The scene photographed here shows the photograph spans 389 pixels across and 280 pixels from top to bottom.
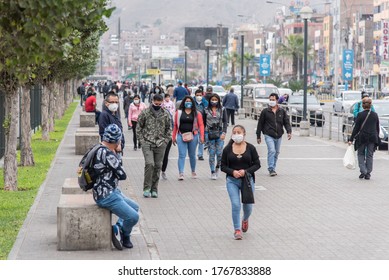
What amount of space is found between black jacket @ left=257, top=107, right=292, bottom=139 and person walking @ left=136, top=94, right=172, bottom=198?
13.0 ft

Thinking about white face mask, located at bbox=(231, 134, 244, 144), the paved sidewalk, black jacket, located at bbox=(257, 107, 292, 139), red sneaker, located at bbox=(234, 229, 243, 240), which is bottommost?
the paved sidewalk

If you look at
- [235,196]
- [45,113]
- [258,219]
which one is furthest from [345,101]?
[235,196]

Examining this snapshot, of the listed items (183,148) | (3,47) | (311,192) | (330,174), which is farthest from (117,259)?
(330,174)

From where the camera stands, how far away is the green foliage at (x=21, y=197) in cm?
1290

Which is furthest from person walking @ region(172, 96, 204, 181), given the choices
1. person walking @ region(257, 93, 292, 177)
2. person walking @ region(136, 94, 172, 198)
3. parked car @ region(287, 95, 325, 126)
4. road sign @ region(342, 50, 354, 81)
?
road sign @ region(342, 50, 354, 81)

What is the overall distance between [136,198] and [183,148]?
3.13 meters

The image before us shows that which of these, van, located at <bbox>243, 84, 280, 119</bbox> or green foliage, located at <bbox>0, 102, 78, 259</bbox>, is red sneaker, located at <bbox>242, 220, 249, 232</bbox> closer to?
green foliage, located at <bbox>0, 102, 78, 259</bbox>

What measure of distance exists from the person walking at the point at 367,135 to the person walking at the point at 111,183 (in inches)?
379

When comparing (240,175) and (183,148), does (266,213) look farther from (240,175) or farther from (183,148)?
(183,148)

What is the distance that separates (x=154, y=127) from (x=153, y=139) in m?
0.25

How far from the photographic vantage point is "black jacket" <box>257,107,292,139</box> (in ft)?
71.1

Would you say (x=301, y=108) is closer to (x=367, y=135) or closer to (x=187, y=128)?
(x=367, y=135)

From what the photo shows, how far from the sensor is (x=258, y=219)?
14891 millimetres

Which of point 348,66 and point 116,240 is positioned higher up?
point 348,66
